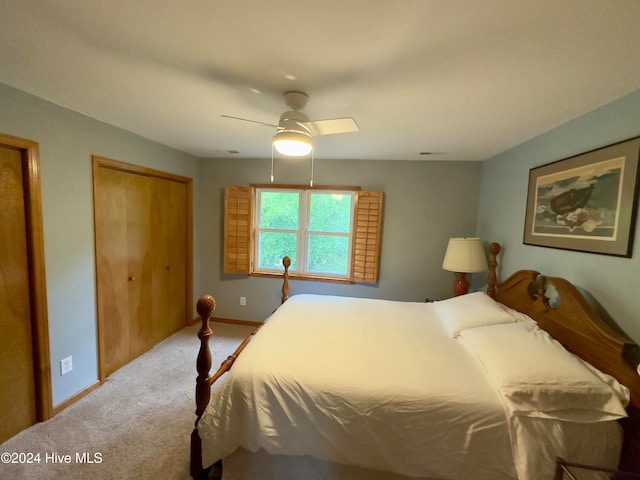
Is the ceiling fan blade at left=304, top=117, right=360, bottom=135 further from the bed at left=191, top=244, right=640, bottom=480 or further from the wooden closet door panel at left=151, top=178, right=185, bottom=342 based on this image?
the wooden closet door panel at left=151, top=178, right=185, bottom=342

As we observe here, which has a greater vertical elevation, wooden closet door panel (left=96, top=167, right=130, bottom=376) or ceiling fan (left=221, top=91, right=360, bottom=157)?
ceiling fan (left=221, top=91, right=360, bottom=157)

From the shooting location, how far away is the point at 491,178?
284 centimetres

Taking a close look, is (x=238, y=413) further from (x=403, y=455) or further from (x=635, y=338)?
(x=635, y=338)

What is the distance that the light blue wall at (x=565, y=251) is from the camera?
137 centimetres

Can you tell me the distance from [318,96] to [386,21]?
0.66 metres

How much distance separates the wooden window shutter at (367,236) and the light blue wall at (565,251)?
1199 millimetres

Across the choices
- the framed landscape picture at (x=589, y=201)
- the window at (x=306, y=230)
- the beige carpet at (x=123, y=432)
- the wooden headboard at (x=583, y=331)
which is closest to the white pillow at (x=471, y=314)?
the wooden headboard at (x=583, y=331)

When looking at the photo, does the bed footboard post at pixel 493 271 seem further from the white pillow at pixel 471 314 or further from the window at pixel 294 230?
the window at pixel 294 230

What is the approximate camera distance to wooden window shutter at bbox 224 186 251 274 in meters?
3.46

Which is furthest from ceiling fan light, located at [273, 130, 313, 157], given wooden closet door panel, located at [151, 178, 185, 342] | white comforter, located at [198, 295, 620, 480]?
wooden closet door panel, located at [151, 178, 185, 342]

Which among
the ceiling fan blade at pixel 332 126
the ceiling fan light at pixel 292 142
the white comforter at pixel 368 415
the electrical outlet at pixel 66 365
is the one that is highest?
the ceiling fan blade at pixel 332 126

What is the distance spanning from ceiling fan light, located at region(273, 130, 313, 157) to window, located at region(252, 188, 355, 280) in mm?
1790

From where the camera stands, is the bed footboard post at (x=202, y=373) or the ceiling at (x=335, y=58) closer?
the ceiling at (x=335, y=58)

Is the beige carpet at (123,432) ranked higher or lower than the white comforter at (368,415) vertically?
lower
